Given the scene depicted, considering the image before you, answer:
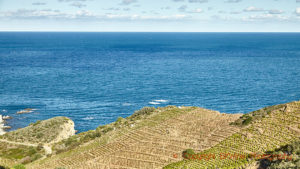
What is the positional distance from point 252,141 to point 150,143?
1408cm

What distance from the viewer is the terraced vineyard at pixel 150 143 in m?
37.1

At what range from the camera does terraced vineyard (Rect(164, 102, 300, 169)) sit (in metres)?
32.4

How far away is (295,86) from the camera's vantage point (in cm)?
10756

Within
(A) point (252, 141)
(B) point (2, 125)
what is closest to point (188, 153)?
(A) point (252, 141)

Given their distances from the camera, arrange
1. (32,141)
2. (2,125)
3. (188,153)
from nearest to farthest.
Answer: (188,153)
(32,141)
(2,125)

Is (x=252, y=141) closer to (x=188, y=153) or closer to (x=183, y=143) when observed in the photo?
(x=188, y=153)

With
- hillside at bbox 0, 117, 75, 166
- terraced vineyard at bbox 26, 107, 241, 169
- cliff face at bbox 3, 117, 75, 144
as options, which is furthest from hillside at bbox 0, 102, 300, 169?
cliff face at bbox 3, 117, 75, 144

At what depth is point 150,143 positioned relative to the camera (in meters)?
40.8

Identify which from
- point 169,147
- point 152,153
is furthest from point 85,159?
point 169,147

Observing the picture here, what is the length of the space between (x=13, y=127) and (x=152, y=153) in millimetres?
51046

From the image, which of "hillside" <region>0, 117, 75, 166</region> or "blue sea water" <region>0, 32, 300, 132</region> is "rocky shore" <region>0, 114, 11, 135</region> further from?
"hillside" <region>0, 117, 75, 166</region>

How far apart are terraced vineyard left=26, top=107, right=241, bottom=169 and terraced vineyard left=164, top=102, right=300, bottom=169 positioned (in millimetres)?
1819

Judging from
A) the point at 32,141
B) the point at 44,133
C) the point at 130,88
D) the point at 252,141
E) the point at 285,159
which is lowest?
the point at 130,88

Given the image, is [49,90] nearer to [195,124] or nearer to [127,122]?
[127,122]
